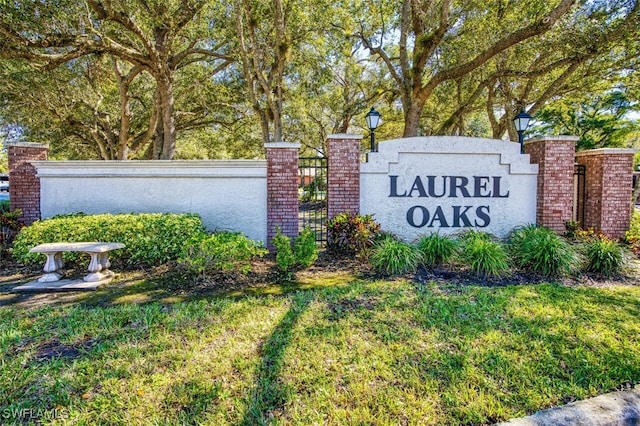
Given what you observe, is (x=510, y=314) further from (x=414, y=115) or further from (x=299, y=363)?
(x=414, y=115)

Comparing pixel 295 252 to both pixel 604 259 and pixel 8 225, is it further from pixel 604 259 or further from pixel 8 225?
pixel 8 225

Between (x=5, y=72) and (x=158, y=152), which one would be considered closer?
(x=5, y=72)

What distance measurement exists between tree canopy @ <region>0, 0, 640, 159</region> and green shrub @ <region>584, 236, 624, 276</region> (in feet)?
15.4

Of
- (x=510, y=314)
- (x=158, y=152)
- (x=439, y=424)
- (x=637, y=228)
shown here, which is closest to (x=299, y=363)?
(x=439, y=424)

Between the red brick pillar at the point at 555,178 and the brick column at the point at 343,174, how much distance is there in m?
3.95

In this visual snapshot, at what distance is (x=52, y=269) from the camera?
5.29 metres

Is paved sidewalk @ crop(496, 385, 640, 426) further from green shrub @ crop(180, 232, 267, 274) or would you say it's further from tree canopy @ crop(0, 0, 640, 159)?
tree canopy @ crop(0, 0, 640, 159)

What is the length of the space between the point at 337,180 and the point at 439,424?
531 centimetres

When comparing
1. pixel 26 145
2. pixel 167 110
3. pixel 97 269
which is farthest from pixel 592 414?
pixel 167 110

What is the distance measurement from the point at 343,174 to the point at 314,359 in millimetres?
4710

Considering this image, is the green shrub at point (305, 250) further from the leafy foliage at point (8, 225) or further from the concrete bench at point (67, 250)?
the leafy foliage at point (8, 225)

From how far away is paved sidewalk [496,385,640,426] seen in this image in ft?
7.70

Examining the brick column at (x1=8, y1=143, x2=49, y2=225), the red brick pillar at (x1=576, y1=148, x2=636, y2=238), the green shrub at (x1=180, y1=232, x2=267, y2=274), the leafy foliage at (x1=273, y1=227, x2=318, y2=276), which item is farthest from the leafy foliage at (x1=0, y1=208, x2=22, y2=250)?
the red brick pillar at (x1=576, y1=148, x2=636, y2=238)

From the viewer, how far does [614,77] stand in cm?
1215
